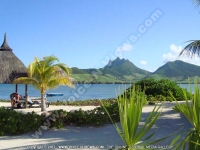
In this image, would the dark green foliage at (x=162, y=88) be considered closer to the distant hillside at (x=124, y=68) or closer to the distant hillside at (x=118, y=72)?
the distant hillside at (x=118, y=72)

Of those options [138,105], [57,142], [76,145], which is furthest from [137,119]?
[57,142]

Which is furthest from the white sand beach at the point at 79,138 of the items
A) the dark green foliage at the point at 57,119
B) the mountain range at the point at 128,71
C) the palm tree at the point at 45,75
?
the mountain range at the point at 128,71

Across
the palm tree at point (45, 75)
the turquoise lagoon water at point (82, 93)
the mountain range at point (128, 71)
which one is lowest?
the turquoise lagoon water at point (82, 93)

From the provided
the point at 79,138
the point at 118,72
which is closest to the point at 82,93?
the point at 79,138

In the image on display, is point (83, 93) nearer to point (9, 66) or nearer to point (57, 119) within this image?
point (9, 66)

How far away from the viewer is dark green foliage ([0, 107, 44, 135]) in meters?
7.86

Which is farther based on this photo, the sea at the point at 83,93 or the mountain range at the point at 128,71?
the mountain range at the point at 128,71

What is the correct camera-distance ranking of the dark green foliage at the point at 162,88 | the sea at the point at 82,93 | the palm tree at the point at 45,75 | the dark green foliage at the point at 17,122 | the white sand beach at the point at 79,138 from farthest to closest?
1. the dark green foliage at the point at 162,88
2. the palm tree at the point at 45,75
3. the dark green foliage at the point at 17,122
4. the white sand beach at the point at 79,138
5. the sea at the point at 82,93

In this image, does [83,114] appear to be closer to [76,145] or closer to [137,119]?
[76,145]

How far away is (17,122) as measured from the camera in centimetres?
802

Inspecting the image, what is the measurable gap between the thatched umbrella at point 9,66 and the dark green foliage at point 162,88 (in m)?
7.99

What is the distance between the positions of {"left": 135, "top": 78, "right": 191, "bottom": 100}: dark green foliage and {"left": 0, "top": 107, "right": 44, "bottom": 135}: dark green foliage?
32.5 feet

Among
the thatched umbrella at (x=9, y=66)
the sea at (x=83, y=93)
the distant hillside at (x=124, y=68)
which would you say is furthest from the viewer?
the distant hillside at (x=124, y=68)

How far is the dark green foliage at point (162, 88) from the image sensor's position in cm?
1694
